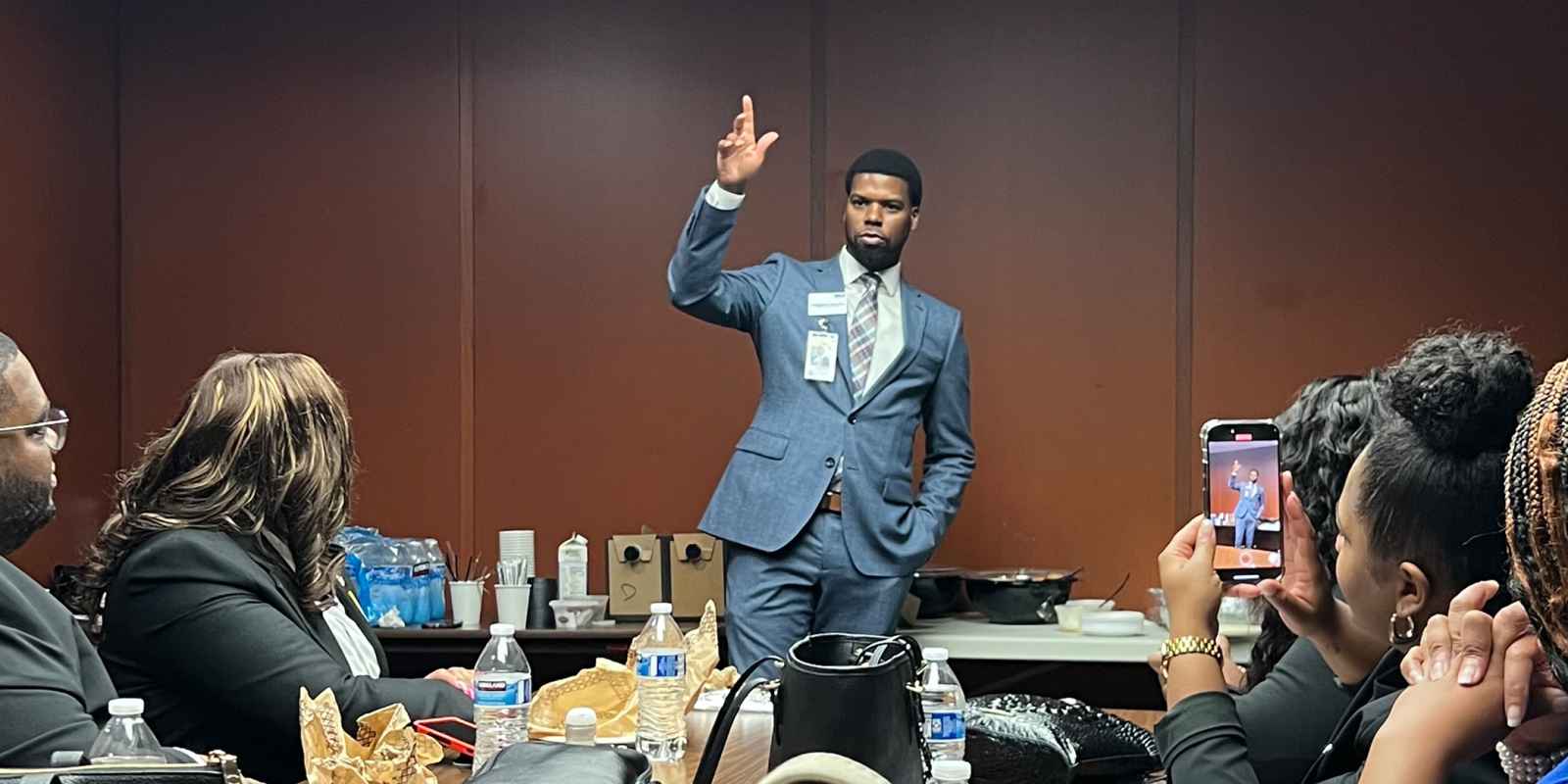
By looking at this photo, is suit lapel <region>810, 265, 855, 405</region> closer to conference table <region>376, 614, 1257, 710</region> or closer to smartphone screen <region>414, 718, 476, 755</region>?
conference table <region>376, 614, 1257, 710</region>

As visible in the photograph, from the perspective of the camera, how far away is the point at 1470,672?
140cm

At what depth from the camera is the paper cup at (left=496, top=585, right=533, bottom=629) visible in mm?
4918

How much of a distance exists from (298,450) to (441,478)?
3.24 metres

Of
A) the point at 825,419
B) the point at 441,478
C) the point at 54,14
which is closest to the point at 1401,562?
the point at 825,419

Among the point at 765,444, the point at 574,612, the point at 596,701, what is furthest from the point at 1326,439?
the point at 574,612

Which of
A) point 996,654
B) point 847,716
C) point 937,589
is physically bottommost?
point 996,654

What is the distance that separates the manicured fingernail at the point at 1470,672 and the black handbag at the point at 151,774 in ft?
3.46

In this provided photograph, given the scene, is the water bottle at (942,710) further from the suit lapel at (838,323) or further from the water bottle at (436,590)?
the water bottle at (436,590)

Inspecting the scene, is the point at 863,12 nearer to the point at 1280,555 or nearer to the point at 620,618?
the point at 620,618

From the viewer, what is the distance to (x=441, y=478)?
5.67 meters

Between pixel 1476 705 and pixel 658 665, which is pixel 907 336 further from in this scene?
pixel 1476 705

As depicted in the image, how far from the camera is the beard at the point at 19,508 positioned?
7.17 feet

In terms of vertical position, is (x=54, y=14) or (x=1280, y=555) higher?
(x=54, y=14)

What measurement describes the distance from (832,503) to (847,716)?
2.64m
